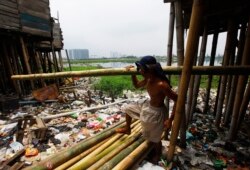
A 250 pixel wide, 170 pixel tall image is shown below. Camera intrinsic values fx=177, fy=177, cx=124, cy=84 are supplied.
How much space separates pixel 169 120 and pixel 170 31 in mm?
2101

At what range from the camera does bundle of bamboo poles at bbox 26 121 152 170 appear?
260 centimetres

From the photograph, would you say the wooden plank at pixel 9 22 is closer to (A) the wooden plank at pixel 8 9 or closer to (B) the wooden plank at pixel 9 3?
(A) the wooden plank at pixel 8 9

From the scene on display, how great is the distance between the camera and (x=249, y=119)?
590cm

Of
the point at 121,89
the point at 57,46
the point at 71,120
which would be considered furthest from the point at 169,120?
the point at 57,46

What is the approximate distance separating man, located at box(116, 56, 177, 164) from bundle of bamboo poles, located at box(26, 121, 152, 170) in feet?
1.16

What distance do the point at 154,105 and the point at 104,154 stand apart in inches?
46.6

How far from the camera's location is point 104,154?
2988 mm

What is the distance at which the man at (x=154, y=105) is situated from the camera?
2.61 metres

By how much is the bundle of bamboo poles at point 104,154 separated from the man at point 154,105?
1.16ft

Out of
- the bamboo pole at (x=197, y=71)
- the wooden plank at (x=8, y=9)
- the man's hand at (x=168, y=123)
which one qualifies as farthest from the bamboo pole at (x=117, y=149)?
the wooden plank at (x=8, y=9)

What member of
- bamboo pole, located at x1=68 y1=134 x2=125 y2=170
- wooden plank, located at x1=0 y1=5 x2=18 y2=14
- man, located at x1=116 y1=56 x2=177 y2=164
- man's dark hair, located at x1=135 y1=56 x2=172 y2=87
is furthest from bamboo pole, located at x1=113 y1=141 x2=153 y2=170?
wooden plank, located at x1=0 y1=5 x2=18 y2=14

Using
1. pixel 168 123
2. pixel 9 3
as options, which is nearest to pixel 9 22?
pixel 9 3

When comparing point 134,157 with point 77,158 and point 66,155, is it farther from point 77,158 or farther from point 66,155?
point 66,155

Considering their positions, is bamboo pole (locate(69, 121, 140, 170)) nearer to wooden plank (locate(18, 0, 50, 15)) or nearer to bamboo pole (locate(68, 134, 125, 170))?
bamboo pole (locate(68, 134, 125, 170))
